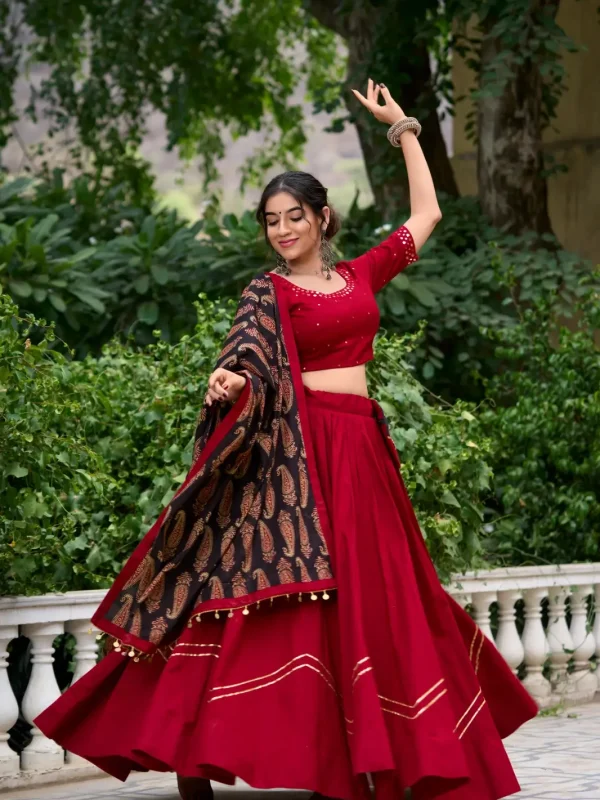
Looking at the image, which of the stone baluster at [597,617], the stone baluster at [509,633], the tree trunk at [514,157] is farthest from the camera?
the tree trunk at [514,157]

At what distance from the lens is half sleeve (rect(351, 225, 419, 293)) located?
386 cm

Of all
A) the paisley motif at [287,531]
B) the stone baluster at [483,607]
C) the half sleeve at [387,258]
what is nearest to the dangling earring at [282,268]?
the half sleeve at [387,258]

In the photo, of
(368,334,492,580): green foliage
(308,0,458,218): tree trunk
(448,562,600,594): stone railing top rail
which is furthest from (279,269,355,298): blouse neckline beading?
(308,0,458,218): tree trunk

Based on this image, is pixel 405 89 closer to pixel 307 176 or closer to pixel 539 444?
pixel 539 444

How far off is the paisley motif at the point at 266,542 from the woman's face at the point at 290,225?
0.76 m

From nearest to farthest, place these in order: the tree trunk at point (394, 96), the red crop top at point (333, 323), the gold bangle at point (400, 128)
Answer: the red crop top at point (333, 323)
the gold bangle at point (400, 128)
the tree trunk at point (394, 96)

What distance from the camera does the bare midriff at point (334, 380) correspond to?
142 inches

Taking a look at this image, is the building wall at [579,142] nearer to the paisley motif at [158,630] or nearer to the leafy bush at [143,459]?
the leafy bush at [143,459]

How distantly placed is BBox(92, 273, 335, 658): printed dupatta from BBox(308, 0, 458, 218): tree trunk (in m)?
5.56

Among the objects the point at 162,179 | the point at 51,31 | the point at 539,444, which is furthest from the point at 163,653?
the point at 162,179

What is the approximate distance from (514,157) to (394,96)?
2.98 ft

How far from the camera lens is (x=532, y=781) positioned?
13.0 ft

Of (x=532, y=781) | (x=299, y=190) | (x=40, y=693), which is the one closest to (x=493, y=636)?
(x=532, y=781)

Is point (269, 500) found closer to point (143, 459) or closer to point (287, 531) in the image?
point (287, 531)
